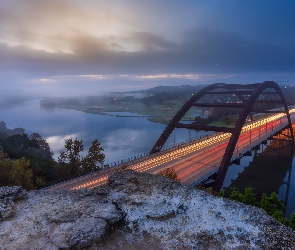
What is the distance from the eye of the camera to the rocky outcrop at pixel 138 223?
5.89 metres

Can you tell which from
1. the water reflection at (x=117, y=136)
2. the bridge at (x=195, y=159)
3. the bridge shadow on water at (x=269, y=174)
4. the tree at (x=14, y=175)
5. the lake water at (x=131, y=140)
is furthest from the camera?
the water reflection at (x=117, y=136)

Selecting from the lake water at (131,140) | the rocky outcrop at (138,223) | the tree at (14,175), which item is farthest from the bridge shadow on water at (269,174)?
the rocky outcrop at (138,223)

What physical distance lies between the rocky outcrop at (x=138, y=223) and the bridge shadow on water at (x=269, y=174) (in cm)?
2572

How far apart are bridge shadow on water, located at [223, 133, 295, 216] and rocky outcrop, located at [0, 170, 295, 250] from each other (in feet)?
84.4

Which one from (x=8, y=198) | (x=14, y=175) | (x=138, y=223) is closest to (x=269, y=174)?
(x=14, y=175)

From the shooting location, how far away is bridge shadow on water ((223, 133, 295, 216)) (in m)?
36.7

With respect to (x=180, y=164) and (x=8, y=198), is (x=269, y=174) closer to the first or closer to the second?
(x=180, y=164)

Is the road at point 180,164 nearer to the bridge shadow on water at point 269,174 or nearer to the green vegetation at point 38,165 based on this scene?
the green vegetation at point 38,165

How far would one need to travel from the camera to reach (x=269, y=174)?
45.4 metres

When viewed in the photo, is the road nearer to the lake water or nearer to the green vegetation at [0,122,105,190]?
the green vegetation at [0,122,105,190]

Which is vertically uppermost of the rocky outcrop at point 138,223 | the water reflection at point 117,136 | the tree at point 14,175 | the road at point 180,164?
the rocky outcrop at point 138,223

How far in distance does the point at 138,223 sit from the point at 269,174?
146 ft

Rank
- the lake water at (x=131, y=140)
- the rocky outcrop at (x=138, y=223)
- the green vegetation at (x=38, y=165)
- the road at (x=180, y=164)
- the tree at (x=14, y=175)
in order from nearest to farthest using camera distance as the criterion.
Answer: the rocky outcrop at (x=138, y=223) < the tree at (x=14, y=175) < the green vegetation at (x=38, y=165) < the road at (x=180, y=164) < the lake water at (x=131, y=140)

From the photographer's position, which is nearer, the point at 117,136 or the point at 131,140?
the point at 131,140
